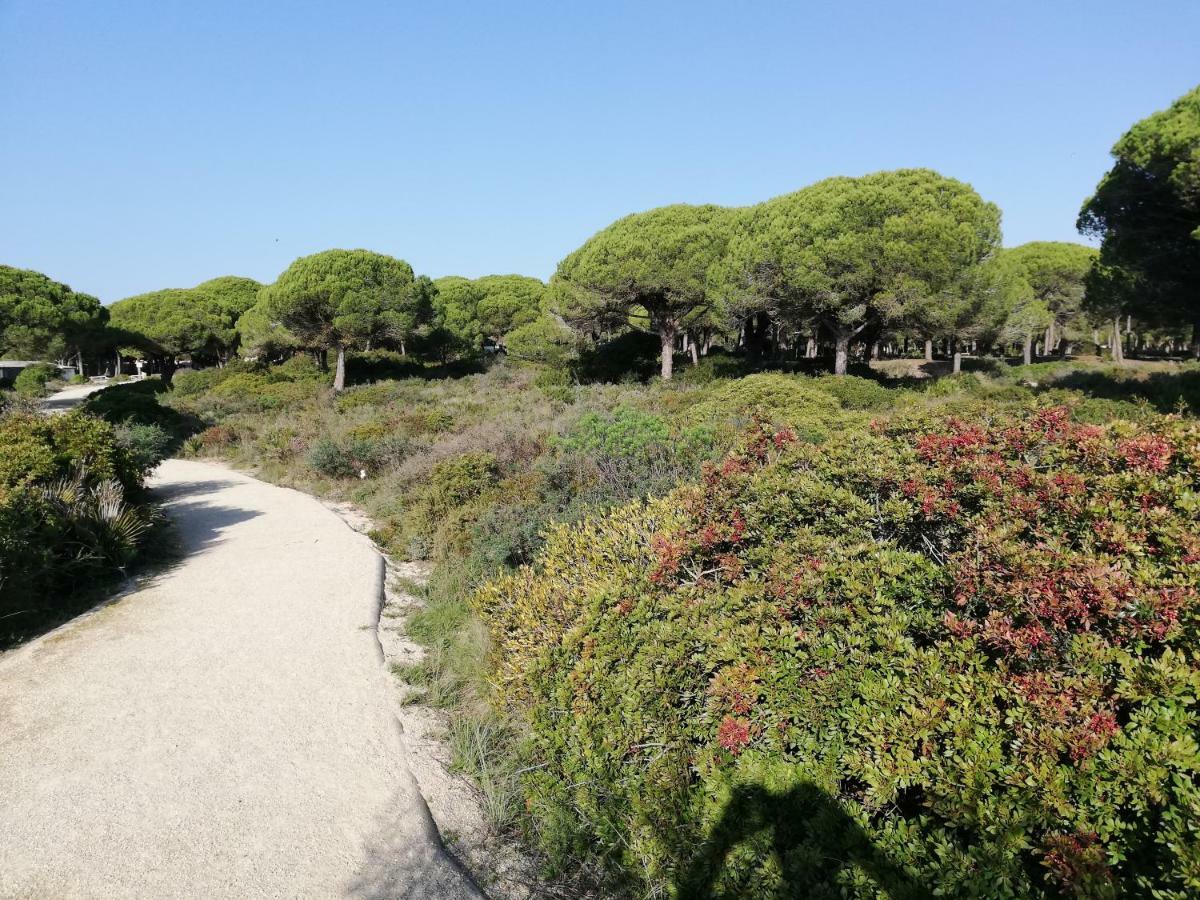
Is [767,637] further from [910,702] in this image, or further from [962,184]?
[962,184]

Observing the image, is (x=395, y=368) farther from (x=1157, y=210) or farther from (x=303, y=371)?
(x=1157, y=210)

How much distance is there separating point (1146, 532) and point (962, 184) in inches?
849

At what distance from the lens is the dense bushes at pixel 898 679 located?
75.5 inches

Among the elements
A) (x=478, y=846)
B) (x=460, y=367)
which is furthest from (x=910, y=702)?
(x=460, y=367)

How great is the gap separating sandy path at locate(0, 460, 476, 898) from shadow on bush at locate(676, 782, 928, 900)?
1.23m

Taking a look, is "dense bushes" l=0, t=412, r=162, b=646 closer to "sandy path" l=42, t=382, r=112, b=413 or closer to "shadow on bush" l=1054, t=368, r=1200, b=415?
"shadow on bush" l=1054, t=368, r=1200, b=415

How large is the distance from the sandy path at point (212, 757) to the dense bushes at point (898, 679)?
90 centimetres

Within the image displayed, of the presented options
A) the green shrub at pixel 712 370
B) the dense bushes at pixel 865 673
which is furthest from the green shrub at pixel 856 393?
the dense bushes at pixel 865 673

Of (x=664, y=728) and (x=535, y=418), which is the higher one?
(x=535, y=418)

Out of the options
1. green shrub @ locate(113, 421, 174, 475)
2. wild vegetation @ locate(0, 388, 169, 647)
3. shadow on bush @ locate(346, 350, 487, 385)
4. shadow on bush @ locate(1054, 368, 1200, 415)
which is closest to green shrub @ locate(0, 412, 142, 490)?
wild vegetation @ locate(0, 388, 169, 647)

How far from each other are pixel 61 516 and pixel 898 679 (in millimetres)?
7660

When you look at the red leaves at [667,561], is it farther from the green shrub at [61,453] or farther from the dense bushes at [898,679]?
the green shrub at [61,453]

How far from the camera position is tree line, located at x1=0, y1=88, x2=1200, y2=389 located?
53.4 ft

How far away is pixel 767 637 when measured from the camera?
2.86m
